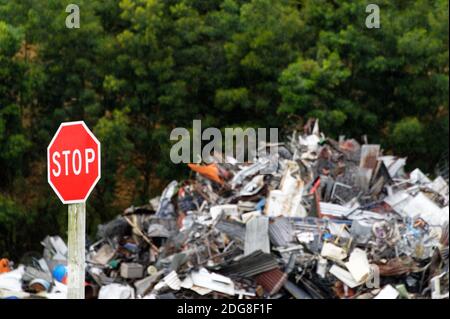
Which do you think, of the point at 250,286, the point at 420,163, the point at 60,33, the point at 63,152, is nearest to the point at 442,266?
Result: the point at 250,286

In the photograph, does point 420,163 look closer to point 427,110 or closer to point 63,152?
point 427,110

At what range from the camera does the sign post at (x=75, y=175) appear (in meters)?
3.80

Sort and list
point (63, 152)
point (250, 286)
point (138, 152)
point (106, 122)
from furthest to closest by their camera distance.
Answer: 1. point (138, 152)
2. point (106, 122)
3. point (250, 286)
4. point (63, 152)

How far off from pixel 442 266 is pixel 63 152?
11452 millimetres

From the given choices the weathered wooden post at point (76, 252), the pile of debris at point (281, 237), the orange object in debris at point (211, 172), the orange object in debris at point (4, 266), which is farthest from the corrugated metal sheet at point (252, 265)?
the weathered wooden post at point (76, 252)

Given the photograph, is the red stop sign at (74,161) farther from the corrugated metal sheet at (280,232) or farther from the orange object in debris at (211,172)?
the orange object in debris at (211,172)

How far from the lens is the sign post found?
12.5ft

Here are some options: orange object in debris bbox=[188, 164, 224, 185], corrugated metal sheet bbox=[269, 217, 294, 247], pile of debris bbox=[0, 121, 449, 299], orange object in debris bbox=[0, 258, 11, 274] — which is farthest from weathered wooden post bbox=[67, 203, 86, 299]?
orange object in debris bbox=[188, 164, 224, 185]

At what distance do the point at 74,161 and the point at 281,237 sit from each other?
33.7 ft

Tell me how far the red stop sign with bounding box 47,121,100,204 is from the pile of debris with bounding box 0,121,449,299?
377 inches

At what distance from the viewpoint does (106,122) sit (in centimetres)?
1730

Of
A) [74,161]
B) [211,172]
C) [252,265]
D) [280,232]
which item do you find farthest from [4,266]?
[74,161]

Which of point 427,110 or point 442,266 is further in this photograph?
point 427,110

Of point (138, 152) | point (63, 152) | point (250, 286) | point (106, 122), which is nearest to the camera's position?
point (63, 152)
